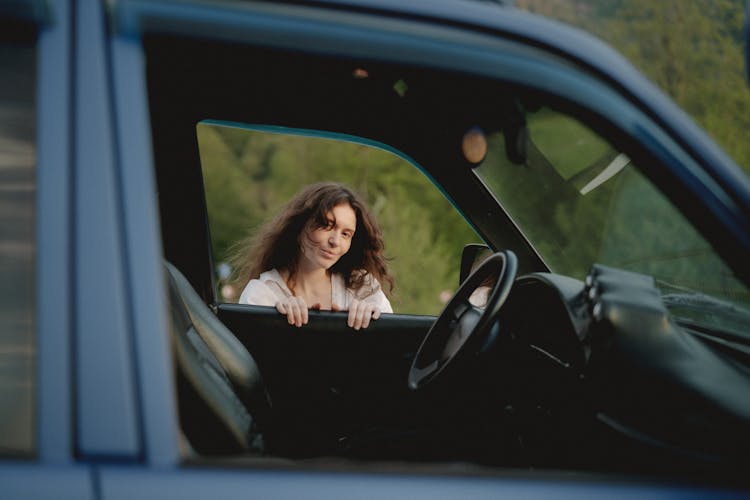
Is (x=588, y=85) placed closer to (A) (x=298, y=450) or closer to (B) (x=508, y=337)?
(B) (x=508, y=337)

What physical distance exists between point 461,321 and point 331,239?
2.79 ft

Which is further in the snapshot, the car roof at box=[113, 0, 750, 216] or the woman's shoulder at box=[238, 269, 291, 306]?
the woman's shoulder at box=[238, 269, 291, 306]

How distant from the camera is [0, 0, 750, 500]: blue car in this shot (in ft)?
3.02

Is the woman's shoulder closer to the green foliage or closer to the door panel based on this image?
the door panel

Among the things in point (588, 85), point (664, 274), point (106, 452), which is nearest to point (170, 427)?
point (106, 452)

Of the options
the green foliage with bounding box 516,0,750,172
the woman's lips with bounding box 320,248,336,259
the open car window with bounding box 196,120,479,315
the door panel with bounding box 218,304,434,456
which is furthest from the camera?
the open car window with bounding box 196,120,479,315

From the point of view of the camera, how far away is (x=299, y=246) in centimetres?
293

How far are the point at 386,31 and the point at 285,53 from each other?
14cm

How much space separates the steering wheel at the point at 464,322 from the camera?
1.76 meters

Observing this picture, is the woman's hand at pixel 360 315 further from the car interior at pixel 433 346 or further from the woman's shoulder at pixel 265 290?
the woman's shoulder at pixel 265 290

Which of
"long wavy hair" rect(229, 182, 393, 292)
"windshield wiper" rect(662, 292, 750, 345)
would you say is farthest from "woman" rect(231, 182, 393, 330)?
"windshield wiper" rect(662, 292, 750, 345)

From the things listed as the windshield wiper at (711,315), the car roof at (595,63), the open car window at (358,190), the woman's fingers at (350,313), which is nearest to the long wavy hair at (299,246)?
the woman's fingers at (350,313)

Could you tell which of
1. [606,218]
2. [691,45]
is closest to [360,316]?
[606,218]

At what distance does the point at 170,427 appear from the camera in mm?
928
